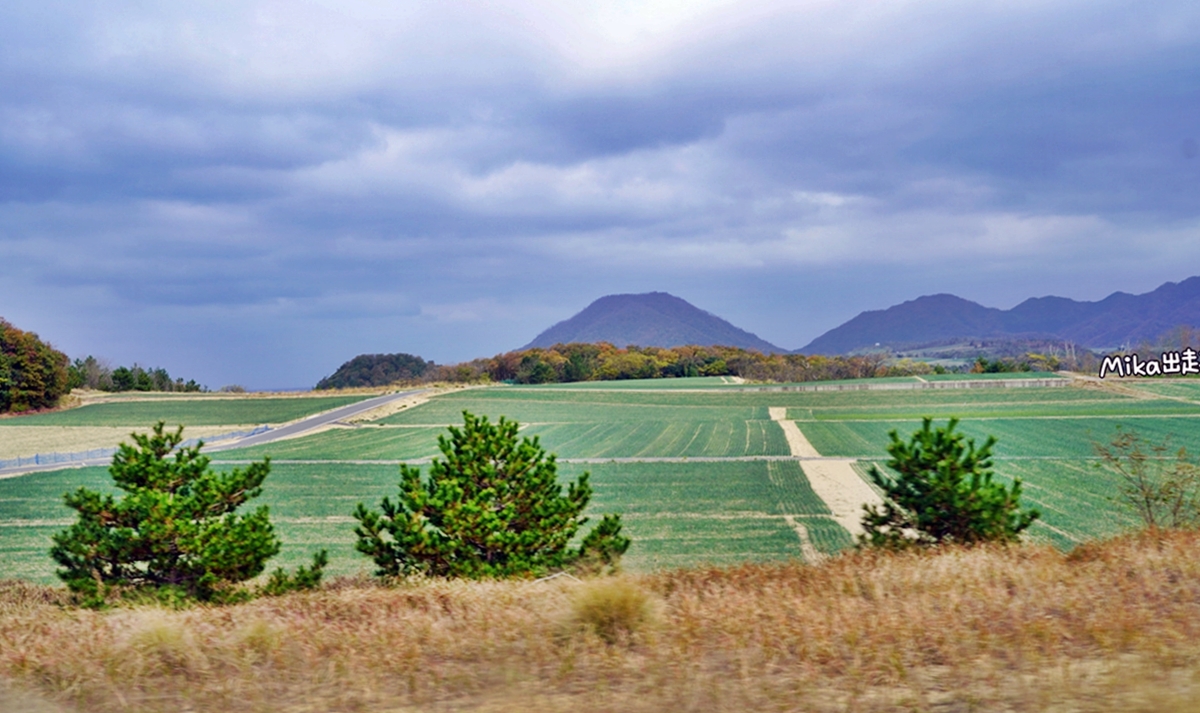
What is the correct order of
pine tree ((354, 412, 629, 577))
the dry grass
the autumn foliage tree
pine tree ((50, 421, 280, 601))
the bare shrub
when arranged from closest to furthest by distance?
the dry grass < the bare shrub < pine tree ((50, 421, 280, 601)) < pine tree ((354, 412, 629, 577)) < the autumn foliage tree

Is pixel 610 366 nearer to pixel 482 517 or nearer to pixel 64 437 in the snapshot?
pixel 64 437

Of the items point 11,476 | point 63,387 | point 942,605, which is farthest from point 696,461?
point 63,387

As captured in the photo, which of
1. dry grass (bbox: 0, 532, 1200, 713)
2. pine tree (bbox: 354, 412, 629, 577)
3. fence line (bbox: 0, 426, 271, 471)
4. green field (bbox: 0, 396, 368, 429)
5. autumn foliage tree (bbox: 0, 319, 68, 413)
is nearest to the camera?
dry grass (bbox: 0, 532, 1200, 713)

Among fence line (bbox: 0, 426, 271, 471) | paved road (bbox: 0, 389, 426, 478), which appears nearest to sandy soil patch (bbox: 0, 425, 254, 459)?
fence line (bbox: 0, 426, 271, 471)

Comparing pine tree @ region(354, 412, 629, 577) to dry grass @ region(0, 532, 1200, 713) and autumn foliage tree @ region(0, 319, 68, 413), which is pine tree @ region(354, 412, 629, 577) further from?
autumn foliage tree @ region(0, 319, 68, 413)

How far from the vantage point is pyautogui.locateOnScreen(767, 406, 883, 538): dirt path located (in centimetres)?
2869

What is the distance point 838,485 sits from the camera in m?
Result: 36.0

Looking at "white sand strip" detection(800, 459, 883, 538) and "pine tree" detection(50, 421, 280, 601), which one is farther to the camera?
"white sand strip" detection(800, 459, 883, 538)

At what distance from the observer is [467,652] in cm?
541

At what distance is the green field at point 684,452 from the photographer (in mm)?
25484

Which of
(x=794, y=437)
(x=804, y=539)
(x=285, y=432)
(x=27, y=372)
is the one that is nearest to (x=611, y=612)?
(x=804, y=539)

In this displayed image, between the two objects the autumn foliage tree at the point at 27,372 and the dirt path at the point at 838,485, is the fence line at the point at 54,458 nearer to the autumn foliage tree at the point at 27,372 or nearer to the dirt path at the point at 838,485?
the dirt path at the point at 838,485

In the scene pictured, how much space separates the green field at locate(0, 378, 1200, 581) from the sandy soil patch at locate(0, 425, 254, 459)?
3912 mm

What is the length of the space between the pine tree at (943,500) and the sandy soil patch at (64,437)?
49.7 metres
